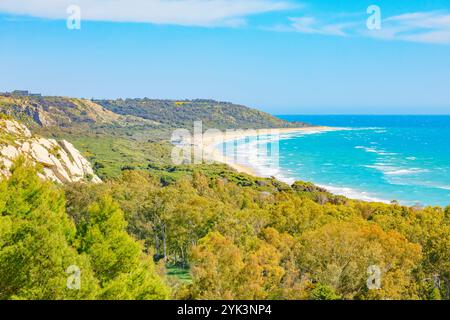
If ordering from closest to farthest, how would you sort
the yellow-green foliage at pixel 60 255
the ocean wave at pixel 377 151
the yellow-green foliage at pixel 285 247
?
the yellow-green foliage at pixel 60 255 < the yellow-green foliage at pixel 285 247 < the ocean wave at pixel 377 151

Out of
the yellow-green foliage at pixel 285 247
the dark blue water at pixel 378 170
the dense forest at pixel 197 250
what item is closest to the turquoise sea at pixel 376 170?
the dark blue water at pixel 378 170

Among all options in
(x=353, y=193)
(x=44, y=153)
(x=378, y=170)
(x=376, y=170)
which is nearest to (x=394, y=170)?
(x=378, y=170)

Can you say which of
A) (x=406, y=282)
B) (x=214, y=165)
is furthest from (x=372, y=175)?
(x=406, y=282)

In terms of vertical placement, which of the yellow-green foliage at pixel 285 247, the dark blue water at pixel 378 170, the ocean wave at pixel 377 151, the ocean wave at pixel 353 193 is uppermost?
the yellow-green foliage at pixel 285 247

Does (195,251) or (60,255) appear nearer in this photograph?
(60,255)

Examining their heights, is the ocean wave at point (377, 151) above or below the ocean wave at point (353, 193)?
above

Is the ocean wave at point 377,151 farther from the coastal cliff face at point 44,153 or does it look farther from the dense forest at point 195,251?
the dense forest at point 195,251

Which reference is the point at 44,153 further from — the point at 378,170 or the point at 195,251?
the point at 378,170

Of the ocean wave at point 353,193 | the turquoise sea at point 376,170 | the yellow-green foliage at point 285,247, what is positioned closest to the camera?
the yellow-green foliage at point 285,247
